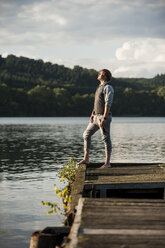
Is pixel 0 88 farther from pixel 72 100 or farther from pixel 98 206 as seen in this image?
pixel 98 206

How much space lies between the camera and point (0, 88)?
14550cm

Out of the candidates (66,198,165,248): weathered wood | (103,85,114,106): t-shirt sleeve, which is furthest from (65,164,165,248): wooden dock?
(103,85,114,106): t-shirt sleeve

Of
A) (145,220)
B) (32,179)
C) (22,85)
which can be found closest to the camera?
(145,220)

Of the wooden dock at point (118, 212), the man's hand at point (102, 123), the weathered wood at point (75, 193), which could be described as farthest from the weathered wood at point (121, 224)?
Result: the man's hand at point (102, 123)

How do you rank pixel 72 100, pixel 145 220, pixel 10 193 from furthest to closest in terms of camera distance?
pixel 72 100 < pixel 10 193 < pixel 145 220

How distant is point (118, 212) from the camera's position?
5.07 m

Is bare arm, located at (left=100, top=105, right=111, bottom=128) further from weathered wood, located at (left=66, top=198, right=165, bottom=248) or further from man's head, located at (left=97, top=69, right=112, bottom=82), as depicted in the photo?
weathered wood, located at (left=66, top=198, right=165, bottom=248)

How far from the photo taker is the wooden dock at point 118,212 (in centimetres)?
408

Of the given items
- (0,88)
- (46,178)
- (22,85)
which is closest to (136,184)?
(46,178)

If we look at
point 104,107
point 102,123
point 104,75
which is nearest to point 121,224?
point 102,123

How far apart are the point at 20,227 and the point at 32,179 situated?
5.91 metres

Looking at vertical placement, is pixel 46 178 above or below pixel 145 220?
below

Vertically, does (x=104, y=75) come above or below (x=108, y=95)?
above

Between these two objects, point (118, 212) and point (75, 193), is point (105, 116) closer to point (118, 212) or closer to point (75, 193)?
point (75, 193)
